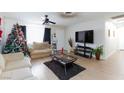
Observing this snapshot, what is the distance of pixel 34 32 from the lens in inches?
51.8

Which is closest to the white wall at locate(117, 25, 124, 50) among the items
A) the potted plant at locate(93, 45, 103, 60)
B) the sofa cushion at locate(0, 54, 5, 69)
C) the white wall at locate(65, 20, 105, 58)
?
the white wall at locate(65, 20, 105, 58)

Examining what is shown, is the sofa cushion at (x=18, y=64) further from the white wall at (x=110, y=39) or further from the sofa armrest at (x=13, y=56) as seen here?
the white wall at (x=110, y=39)

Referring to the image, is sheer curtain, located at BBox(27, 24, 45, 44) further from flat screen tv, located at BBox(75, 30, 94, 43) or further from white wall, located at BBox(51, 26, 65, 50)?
flat screen tv, located at BBox(75, 30, 94, 43)

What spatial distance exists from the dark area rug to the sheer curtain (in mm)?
395

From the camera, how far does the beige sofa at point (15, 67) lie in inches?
44.3

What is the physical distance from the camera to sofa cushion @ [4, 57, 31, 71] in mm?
1171
